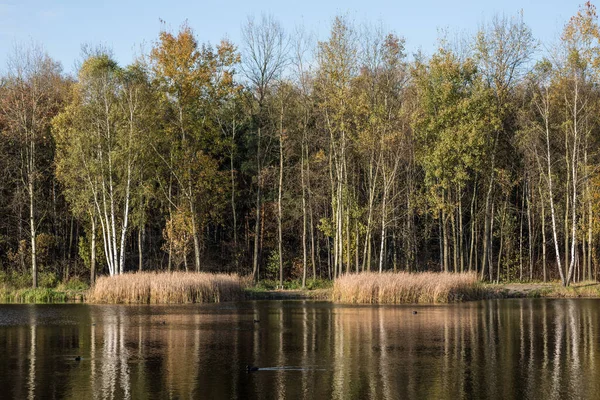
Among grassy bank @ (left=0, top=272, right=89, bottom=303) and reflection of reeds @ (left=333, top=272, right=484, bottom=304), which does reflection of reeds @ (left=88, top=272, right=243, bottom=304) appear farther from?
reflection of reeds @ (left=333, top=272, right=484, bottom=304)

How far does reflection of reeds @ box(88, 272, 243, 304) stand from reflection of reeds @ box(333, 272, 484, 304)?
245 inches

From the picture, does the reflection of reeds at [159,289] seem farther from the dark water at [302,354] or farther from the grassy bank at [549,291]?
the grassy bank at [549,291]

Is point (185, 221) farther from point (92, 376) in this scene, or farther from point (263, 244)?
point (92, 376)

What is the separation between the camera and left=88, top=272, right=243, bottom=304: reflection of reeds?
3834cm

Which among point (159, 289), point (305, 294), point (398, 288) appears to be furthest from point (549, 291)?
point (159, 289)

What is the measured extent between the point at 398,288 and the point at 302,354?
17964mm

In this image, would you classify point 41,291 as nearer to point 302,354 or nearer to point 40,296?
point 40,296

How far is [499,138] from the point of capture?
5553 cm

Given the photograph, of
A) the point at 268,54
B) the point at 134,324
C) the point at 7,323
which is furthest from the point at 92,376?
the point at 268,54

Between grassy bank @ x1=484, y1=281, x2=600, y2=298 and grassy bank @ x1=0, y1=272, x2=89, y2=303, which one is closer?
grassy bank @ x1=0, y1=272, x2=89, y2=303

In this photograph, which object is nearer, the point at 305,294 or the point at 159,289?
the point at 159,289

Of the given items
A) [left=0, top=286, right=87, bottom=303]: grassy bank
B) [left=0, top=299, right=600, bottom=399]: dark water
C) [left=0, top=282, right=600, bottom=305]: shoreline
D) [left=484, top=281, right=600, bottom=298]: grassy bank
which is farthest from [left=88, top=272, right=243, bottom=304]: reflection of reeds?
[left=484, top=281, right=600, bottom=298]: grassy bank

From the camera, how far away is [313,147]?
5822cm

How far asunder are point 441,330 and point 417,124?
2578 centimetres
